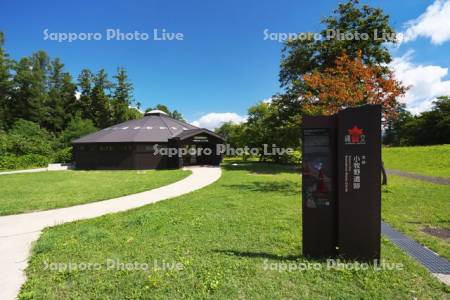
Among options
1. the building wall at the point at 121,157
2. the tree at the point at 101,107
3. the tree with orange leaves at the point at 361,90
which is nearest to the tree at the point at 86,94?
the tree at the point at 101,107

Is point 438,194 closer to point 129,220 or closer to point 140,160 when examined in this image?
point 129,220

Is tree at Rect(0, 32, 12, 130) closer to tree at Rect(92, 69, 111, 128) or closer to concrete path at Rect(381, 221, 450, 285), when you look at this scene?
tree at Rect(92, 69, 111, 128)

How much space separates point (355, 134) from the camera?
387 cm

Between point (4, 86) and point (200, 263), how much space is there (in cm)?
5094

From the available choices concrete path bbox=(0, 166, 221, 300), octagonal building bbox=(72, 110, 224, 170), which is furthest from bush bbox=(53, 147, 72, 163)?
concrete path bbox=(0, 166, 221, 300)

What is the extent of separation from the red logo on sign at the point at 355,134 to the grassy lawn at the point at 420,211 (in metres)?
2.84

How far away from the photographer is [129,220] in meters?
6.46

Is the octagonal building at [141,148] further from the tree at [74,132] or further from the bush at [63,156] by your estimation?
the tree at [74,132]

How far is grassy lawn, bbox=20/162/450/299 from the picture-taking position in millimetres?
3344

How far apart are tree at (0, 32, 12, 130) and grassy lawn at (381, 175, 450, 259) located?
160 ft

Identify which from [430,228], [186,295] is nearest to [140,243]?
[186,295]

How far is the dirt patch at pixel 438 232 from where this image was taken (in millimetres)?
5328

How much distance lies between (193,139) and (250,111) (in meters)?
9.14

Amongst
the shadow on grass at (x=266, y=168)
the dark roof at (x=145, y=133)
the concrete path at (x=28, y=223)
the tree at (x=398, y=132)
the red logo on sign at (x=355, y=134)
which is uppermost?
the tree at (x=398, y=132)
